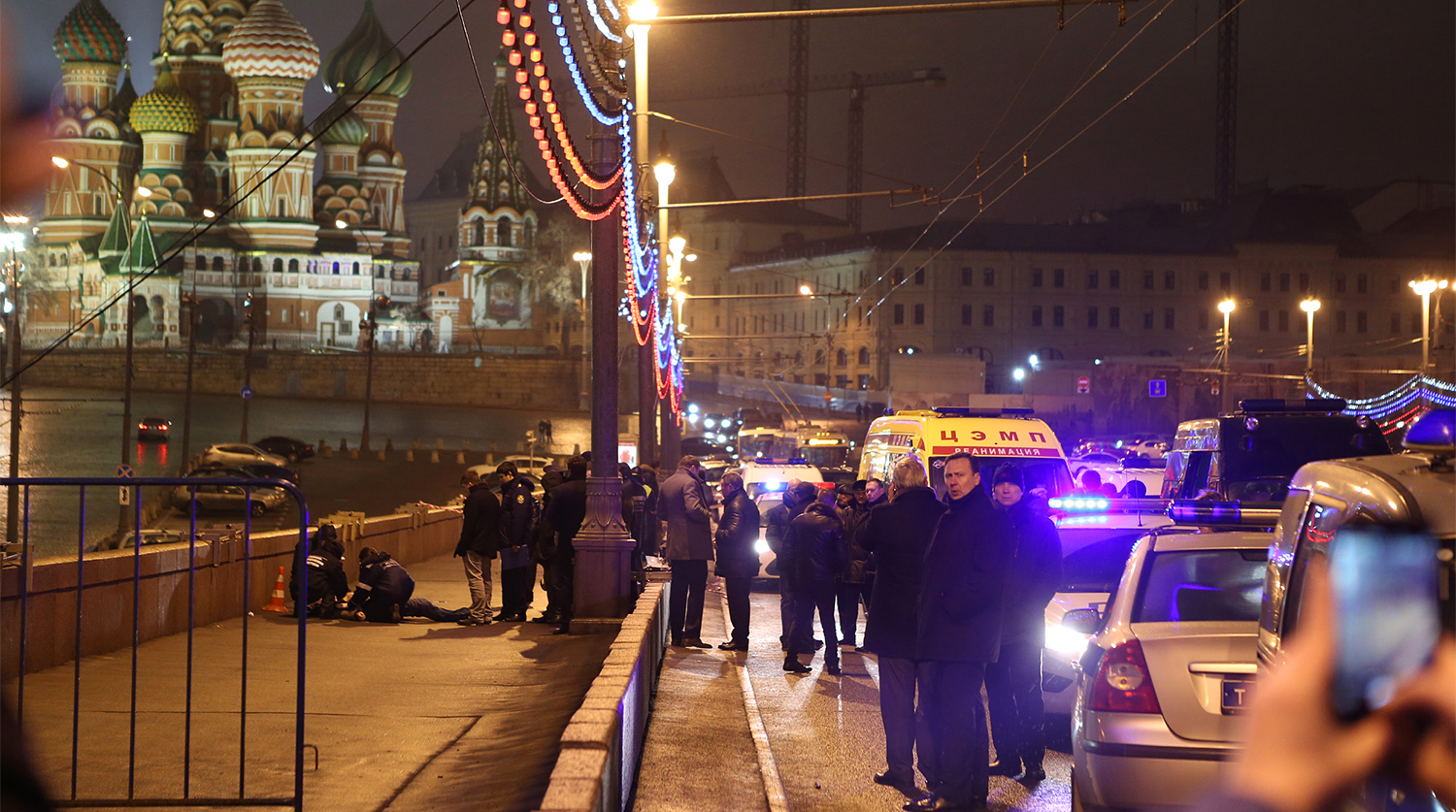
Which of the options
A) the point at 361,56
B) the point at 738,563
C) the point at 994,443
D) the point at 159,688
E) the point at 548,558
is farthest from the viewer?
the point at 361,56

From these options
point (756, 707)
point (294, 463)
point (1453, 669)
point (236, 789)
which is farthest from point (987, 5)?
point (294, 463)

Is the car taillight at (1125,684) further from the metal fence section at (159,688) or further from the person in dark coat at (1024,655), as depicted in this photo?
the metal fence section at (159,688)

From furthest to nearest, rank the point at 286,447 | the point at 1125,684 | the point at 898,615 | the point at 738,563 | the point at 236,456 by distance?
the point at 286,447
the point at 236,456
the point at 738,563
the point at 898,615
the point at 1125,684

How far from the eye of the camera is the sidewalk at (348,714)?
7461 mm

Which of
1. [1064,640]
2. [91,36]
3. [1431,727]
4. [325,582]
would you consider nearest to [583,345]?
[91,36]

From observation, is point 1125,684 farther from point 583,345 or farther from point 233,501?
point 583,345

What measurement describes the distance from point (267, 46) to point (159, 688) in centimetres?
10912

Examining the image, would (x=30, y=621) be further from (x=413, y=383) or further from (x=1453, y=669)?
(x=413, y=383)

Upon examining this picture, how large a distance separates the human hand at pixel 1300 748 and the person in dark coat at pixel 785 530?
10756 mm

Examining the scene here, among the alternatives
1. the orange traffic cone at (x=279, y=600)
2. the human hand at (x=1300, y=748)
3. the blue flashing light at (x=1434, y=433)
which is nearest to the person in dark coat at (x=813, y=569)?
the orange traffic cone at (x=279, y=600)

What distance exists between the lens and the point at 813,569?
12109 mm

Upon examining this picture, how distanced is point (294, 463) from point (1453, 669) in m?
60.5

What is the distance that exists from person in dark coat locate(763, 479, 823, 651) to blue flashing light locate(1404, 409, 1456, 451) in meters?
8.83

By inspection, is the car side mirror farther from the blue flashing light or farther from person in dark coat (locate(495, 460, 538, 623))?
person in dark coat (locate(495, 460, 538, 623))
